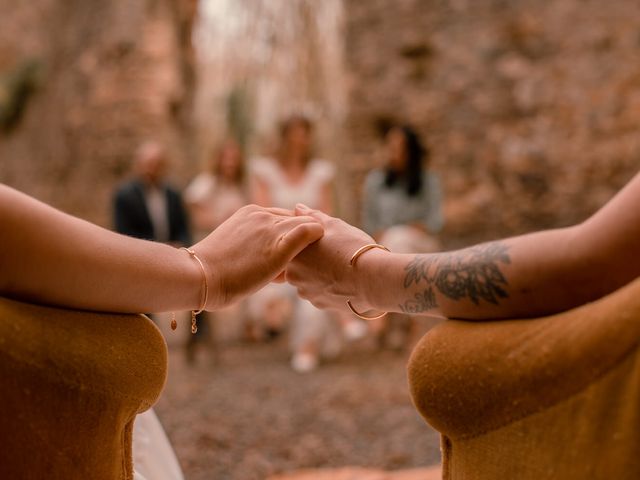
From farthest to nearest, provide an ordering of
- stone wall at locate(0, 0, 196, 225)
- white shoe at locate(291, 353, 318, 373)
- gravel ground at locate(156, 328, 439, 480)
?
stone wall at locate(0, 0, 196, 225) → white shoe at locate(291, 353, 318, 373) → gravel ground at locate(156, 328, 439, 480)

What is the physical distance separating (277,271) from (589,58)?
4.38m

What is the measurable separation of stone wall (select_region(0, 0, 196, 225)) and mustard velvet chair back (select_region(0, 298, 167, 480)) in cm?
610

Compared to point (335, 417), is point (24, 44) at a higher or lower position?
higher

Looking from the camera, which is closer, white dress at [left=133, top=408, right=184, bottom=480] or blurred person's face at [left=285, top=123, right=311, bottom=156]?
white dress at [left=133, top=408, right=184, bottom=480]

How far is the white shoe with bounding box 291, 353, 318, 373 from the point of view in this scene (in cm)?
432

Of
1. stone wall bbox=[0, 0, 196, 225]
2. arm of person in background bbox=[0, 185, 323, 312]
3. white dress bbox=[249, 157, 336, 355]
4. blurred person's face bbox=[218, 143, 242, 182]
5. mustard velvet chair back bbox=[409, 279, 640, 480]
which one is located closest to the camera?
mustard velvet chair back bbox=[409, 279, 640, 480]

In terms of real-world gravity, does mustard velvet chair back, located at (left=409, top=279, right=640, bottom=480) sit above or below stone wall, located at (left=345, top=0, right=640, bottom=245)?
below

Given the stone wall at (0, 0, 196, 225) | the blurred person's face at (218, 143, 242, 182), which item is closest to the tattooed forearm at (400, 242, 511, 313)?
the blurred person's face at (218, 143, 242, 182)

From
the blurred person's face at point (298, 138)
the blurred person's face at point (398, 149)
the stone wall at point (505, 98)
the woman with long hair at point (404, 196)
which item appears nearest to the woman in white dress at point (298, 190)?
the blurred person's face at point (298, 138)

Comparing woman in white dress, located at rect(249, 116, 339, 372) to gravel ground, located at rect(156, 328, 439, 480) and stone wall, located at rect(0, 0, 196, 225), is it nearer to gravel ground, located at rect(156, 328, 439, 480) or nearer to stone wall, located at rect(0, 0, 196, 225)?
gravel ground, located at rect(156, 328, 439, 480)

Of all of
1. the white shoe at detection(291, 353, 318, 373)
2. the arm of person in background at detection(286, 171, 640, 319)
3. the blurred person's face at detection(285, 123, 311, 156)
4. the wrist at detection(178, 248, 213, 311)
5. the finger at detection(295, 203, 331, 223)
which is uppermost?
the blurred person's face at detection(285, 123, 311, 156)

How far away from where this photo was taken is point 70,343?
3.34 ft

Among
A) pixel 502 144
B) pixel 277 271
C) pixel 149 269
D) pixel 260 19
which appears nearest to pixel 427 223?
pixel 502 144

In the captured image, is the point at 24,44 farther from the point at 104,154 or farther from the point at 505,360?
the point at 505,360
